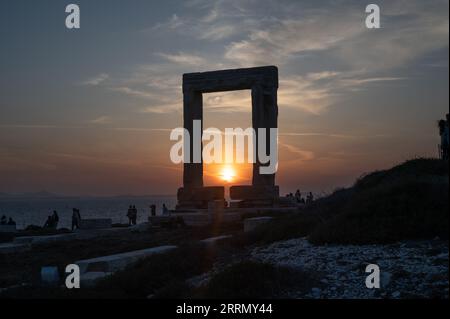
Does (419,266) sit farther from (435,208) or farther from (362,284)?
(435,208)

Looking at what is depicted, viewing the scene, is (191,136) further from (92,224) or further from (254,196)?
(92,224)

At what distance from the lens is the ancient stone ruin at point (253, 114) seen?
29938mm

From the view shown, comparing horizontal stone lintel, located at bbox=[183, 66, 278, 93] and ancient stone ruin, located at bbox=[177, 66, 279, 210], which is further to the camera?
horizontal stone lintel, located at bbox=[183, 66, 278, 93]

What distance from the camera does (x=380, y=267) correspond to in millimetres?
10289

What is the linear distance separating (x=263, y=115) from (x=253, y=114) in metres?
0.58

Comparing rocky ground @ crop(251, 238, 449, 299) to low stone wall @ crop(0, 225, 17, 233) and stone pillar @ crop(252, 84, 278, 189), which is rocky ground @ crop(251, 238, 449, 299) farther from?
low stone wall @ crop(0, 225, 17, 233)

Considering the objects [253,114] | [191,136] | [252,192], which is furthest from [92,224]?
[253,114]

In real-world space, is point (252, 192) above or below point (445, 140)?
below

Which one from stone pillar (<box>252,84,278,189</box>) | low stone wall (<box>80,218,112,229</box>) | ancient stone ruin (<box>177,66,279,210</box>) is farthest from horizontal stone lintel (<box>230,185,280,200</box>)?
low stone wall (<box>80,218,112,229</box>)

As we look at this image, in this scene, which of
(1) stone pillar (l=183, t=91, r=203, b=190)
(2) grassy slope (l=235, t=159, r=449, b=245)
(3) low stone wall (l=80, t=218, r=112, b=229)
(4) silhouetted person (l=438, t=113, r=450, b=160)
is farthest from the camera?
(1) stone pillar (l=183, t=91, r=203, b=190)

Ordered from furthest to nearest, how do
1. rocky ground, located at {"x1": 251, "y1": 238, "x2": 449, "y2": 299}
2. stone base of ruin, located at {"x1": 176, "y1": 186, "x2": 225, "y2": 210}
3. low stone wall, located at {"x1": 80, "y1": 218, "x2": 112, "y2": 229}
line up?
stone base of ruin, located at {"x1": 176, "y1": 186, "x2": 225, "y2": 210} < low stone wall, located at {"x1": 80, "y1": 218, "x2": 112, "y2": 229} < rocky ground, located at {"x1": 251, "y1": 238, "x2": 449, "y2": 299}

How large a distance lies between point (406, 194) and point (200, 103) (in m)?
20.1

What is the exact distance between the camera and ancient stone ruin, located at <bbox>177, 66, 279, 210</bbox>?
98.2 ft
